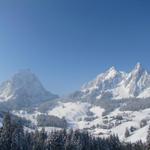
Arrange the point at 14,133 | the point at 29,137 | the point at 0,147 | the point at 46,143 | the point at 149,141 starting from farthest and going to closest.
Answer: the point at 29,137, the point at 46,143, the point at 14,133, the point at 0,147, the point at 149,141

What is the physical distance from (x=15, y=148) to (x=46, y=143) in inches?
806

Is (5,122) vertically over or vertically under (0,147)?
over

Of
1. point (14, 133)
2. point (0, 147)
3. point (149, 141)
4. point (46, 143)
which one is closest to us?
point (149, 141)

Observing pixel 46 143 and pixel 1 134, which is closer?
pixel 1 134

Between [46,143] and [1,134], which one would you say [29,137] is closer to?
[46,143]

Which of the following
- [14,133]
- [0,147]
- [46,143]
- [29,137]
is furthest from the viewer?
[29,137]

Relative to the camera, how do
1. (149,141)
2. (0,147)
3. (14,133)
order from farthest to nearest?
1. (14,133)
2. (0,147)
3. (149,141)

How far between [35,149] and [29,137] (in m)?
19.9

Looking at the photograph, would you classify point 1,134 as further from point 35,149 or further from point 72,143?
point 72,143

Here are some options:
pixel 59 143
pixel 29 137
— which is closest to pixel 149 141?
pixel 59 143

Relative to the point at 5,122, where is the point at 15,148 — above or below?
below

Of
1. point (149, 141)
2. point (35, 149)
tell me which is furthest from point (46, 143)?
point (149, 141)

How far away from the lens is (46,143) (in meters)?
175

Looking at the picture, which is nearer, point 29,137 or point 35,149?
point 35,149
